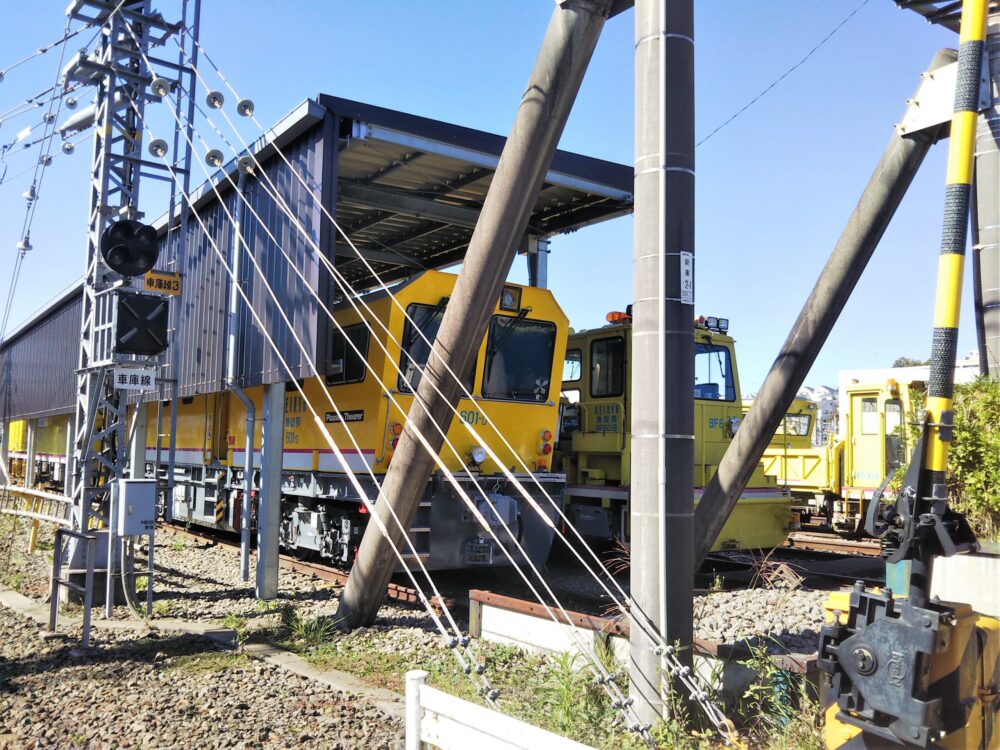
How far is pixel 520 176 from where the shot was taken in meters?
5.64

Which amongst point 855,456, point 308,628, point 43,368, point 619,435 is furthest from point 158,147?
point 43,368

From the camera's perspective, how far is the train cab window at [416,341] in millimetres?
A: 8930

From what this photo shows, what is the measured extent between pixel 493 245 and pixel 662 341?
1815 millimetres

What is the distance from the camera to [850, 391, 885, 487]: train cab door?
15148mm

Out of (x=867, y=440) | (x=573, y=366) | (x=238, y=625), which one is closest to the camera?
(x=238, y=625)

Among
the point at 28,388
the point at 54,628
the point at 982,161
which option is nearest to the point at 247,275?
the point at 54,628

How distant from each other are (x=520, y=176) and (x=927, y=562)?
3442mm

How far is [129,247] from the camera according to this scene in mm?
8586

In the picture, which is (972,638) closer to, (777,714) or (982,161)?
(777,714)

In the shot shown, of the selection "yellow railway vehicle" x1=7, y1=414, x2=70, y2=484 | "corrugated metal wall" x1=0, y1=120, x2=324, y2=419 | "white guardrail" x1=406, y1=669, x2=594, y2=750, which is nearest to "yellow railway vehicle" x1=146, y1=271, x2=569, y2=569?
"corrugated metal wall" x1=0, y1=120, x2=324, y2=419

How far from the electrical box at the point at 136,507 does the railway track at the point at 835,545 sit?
8.80 m

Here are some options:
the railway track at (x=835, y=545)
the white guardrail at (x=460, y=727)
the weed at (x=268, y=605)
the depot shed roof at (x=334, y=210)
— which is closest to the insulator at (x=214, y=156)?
the depot shed roof at (x=334, y=210)

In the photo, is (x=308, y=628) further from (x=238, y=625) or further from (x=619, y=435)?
(x=619, y=435)

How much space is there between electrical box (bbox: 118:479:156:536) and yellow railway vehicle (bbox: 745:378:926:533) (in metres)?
10.4
